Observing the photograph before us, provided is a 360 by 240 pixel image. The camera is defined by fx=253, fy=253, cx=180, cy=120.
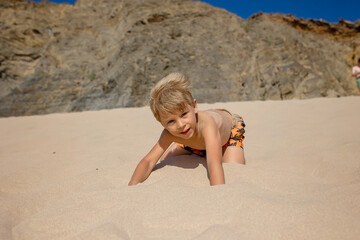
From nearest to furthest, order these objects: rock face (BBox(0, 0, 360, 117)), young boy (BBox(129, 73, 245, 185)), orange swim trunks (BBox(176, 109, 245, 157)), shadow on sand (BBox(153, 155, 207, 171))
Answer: young boy (BBox(129, 73, 245, 185))
shadow on sand (BBox(153, 155, 207, 171))
orange swim trunks (BBox(176, 109, 245, 157))
rock face (BBox(0, 0, 360, 117))

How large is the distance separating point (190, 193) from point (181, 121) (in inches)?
21.1

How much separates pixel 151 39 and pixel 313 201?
9093 mm

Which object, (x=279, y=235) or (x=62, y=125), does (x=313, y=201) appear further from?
(x=62, y=125)

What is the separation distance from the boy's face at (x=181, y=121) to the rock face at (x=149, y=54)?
660cm

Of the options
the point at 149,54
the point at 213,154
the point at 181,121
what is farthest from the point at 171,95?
the point at 149,54

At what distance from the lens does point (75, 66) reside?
10031 millimetres

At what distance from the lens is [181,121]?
5.56ft

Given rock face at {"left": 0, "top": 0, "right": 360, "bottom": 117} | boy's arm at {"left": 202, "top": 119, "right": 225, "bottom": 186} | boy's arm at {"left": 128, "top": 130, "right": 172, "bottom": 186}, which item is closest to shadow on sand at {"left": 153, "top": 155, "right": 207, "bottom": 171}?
boy's arm at {"left": 128, "top": 130, "right": 172, "bottom": 186}

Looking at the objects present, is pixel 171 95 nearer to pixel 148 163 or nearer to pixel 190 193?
pixel 148 163

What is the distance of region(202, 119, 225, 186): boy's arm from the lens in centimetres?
150

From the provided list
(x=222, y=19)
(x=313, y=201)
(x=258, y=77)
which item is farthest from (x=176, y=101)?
(x=222, y=19)

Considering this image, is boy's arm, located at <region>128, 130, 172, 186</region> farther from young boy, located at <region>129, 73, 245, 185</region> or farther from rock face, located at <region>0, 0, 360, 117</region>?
rock face, located at <region>0, 0, 360, 117</region>

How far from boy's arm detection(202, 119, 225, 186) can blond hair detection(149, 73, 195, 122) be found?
22cm

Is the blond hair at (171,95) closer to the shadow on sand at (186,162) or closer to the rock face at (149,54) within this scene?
the shadow on sand at (186,162)
